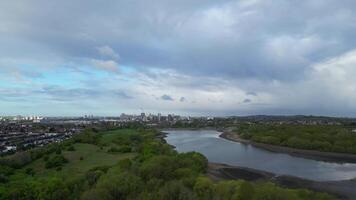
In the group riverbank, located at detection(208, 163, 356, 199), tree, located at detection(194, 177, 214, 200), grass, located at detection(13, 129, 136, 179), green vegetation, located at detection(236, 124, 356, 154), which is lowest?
riverbank, located at detection(208, 163, 356, 199)

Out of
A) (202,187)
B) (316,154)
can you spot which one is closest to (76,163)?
(202,187)

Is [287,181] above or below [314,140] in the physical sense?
below

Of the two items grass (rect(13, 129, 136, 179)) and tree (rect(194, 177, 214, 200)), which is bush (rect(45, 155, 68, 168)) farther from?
tree (rect(194, 177, 214, 200))

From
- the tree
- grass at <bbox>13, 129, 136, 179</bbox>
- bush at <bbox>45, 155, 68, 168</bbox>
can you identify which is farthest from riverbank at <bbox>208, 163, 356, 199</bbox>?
bush at <bbox>45, 155, 68, 168</bbox>

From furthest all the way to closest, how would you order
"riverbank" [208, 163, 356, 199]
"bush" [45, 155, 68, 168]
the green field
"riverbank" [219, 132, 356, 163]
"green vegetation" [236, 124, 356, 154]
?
"green vegetation" [236, 124, 356, 154]
"riverbank" [219, 132, 356, 163]
"bush" [45, 155, 68, 168]
the green field
"riverbank" [208, 163, 356, 199]

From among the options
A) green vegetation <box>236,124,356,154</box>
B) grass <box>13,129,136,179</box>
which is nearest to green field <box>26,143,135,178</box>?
grass <box>13,129,136,179</box>

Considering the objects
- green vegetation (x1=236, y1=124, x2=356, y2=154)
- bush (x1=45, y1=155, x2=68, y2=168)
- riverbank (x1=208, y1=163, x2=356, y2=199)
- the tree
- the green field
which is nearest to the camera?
the tree

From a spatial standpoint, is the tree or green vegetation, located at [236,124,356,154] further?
green vegetation, located at [236,124,356,154]

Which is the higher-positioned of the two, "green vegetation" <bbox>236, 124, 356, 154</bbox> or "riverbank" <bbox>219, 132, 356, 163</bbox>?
"green vegetation" <bbox>236, 124, 356, 154</bbox>

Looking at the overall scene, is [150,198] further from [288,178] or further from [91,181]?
[288,178]

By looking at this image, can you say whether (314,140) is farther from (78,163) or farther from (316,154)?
(78,163)

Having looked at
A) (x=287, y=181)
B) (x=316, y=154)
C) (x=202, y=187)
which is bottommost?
(x=287, y=181)
